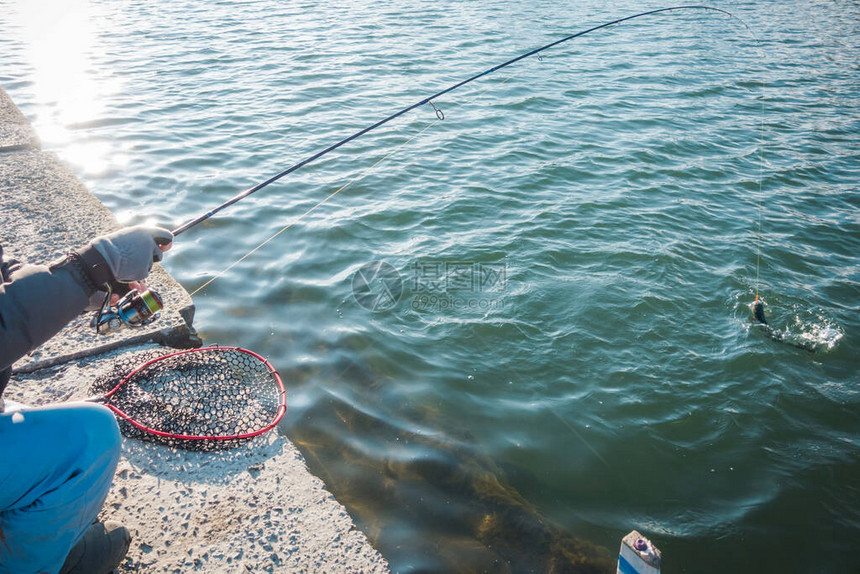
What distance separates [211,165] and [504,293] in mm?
4700

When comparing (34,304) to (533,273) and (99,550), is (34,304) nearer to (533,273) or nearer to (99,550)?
(99,550)

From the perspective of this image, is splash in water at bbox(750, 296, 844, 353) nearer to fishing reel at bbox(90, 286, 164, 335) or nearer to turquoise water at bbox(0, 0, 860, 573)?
turquoise water at bbox(0, 0, 860, 573)

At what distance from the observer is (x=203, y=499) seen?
3119 mm

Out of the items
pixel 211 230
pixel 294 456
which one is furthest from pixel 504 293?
pixel 211 230

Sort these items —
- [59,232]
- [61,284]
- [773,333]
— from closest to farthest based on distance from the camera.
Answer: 1. [61,284]
2. [59,232]
3. [773,333]

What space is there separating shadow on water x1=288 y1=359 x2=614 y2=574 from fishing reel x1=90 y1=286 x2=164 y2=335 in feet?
4.69

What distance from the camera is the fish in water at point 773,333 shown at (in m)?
5.19

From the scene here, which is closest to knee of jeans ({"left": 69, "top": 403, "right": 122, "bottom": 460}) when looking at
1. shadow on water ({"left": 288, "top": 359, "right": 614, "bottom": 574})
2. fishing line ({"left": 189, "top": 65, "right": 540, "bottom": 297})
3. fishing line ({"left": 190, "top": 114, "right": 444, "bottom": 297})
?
shadow on water ({"left": 288, "top": 359, "right": 614, "bottom": 574})

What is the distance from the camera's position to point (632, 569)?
2.34 m

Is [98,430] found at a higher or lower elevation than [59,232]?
higher

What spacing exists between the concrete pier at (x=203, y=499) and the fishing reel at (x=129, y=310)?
0.72 meters

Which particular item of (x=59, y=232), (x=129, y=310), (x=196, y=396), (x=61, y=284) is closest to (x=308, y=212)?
(x=59, y=232)

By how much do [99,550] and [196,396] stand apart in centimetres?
124

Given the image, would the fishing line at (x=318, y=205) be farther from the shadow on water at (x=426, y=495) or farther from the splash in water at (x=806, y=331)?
the splash in water at (x=806, y=331)
